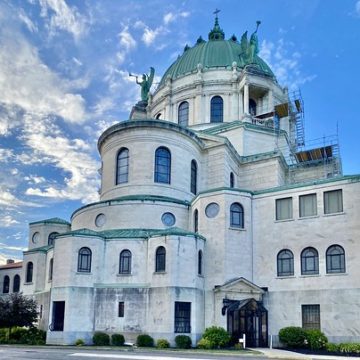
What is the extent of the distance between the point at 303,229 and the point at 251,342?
8425 mm

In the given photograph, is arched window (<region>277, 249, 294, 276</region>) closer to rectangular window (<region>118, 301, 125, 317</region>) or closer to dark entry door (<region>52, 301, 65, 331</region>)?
rectangular window (<region>118, 301, 125, 317</region>)

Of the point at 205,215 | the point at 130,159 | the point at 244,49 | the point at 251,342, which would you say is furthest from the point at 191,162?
the point at 244,49

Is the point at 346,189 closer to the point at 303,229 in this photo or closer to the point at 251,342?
the point at 303,229

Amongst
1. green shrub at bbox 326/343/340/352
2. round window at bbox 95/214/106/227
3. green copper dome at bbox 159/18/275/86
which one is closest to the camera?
green shrub at bbox 326/343/340/352

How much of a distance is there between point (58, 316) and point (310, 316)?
663 inches

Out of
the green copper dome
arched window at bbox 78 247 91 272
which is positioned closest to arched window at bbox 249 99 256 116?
the green copper dome

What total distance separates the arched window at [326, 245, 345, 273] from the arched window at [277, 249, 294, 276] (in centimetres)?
260

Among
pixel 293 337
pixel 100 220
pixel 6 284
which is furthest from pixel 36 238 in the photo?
pixel 293 337

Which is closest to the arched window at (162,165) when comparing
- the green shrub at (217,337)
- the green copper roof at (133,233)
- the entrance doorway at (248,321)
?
the green copper roof at (133,233)

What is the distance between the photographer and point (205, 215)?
36406mm

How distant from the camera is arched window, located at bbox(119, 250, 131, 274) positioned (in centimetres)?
3488

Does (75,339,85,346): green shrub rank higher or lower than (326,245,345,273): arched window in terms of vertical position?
lower

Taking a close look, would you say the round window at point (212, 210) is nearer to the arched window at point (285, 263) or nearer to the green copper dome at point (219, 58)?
the arched window at point (285, 263)

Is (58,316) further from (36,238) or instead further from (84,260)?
(36,238)
